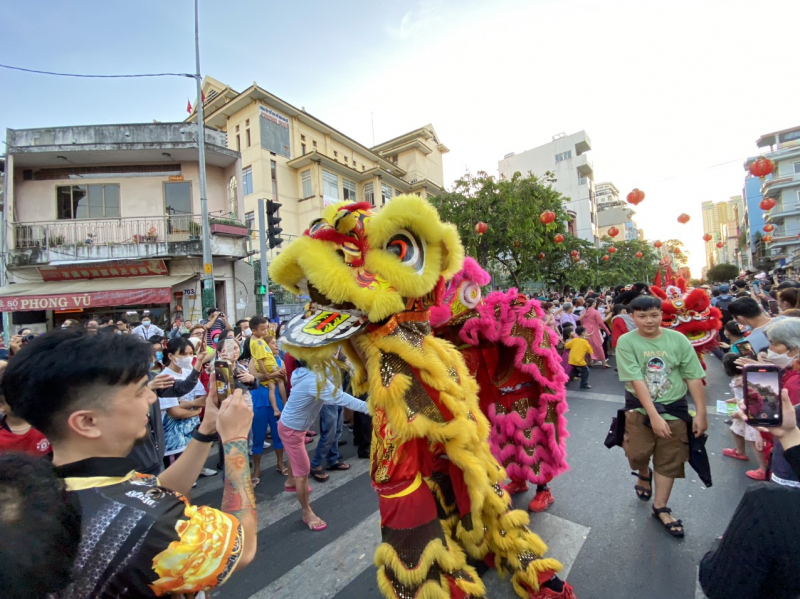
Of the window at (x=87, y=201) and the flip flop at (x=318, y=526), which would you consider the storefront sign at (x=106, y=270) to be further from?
the flip flop at (x=318, y=526)

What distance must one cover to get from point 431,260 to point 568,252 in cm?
2369

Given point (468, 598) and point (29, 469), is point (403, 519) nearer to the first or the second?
point (468, 598)

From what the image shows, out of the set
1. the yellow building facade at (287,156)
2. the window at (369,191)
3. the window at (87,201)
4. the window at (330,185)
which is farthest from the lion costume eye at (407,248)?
the window at (369,191)

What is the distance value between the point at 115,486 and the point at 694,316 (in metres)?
5.77

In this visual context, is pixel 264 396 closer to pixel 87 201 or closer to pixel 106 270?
pixel 106 270

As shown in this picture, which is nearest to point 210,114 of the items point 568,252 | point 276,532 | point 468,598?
point 568,252

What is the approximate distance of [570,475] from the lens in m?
3.59

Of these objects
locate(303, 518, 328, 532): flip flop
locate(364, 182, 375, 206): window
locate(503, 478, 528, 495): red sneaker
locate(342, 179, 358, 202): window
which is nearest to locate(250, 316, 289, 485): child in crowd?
locate(303, 518, 328, 532): flip flop

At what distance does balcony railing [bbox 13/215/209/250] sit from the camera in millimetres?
12820

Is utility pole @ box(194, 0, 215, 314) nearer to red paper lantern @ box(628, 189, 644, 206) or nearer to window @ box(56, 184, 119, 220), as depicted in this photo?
window @ box(56, 184, 119, 220)

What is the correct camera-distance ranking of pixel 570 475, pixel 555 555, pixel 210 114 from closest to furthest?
pixel 555 555 < pixel 570 475 < pixel 210 114

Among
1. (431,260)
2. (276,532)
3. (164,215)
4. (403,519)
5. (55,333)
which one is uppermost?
(164,215)

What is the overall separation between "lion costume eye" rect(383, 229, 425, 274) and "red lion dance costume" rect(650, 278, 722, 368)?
13.9ft

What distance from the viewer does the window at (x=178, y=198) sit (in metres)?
13.9
